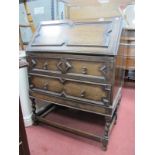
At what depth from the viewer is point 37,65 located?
1.82 m

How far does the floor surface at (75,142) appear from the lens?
168 cm

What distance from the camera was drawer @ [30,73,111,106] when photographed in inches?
59.1

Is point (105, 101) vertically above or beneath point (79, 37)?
beneath

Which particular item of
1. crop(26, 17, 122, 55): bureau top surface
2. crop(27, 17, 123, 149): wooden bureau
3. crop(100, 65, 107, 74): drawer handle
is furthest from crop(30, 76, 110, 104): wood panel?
crop(26, 17, 122, 55): bureau top surface

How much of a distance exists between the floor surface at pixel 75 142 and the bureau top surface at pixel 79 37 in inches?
39.4

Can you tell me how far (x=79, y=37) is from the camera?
5.28 ft

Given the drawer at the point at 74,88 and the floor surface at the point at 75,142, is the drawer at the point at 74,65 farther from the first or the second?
the floor surface at the point at 75,142

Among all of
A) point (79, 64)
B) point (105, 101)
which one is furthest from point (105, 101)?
point (79, 64)

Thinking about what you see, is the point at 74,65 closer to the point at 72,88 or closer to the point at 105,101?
the point at 72,88

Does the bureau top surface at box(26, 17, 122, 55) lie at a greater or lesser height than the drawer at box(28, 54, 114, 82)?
greater

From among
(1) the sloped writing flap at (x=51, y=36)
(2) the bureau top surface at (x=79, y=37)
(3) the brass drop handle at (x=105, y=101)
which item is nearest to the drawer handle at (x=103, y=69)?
(2) the bureau top surface at (x=79, y=37)

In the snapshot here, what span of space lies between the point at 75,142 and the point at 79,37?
1.14m

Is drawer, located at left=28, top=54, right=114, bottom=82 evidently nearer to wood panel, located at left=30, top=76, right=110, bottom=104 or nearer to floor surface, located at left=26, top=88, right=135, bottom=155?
wood panel, located at left=30, top=76, right=110, bottom=104
